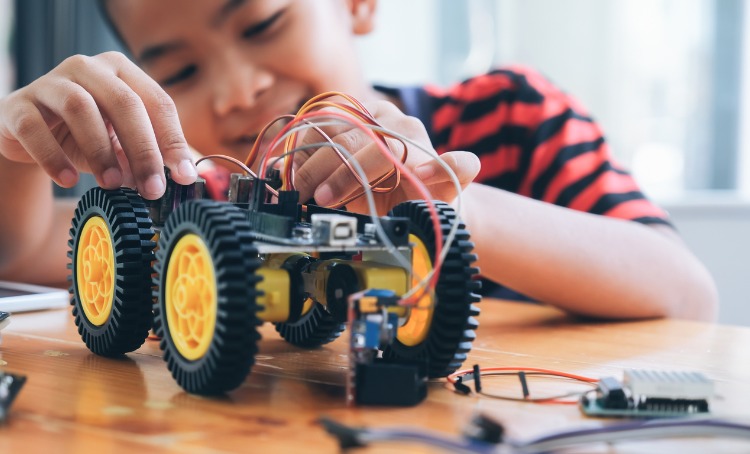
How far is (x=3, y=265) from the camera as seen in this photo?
108cm

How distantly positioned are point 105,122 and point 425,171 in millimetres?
309

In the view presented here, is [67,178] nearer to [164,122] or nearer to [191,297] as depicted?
[164,122]

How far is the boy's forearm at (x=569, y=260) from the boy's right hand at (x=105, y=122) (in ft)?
1.13

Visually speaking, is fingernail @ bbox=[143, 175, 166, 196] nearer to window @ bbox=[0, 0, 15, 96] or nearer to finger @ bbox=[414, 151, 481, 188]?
finger @ bbox=[414, 151, 481, 188]

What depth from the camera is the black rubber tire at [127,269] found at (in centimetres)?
54

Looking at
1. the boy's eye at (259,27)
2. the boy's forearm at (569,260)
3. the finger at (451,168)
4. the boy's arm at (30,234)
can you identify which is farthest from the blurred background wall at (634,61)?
the finger at (451,168)

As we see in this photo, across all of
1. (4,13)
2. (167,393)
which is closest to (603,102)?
(4,13)

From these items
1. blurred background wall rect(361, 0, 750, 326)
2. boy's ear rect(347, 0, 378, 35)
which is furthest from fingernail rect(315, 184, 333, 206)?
blurred background wall rect(361, 0, 750, 326)

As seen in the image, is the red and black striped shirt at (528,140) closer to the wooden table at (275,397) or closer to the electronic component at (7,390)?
the wooden table at (275,397)

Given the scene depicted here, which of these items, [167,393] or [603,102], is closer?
[167,393]

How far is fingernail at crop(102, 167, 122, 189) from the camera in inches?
23.3

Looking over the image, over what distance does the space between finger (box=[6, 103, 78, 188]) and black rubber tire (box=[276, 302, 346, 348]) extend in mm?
239

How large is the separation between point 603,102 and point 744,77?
0.40 metres

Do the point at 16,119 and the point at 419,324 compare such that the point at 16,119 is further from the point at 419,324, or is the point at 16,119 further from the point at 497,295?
the point at 497,295
